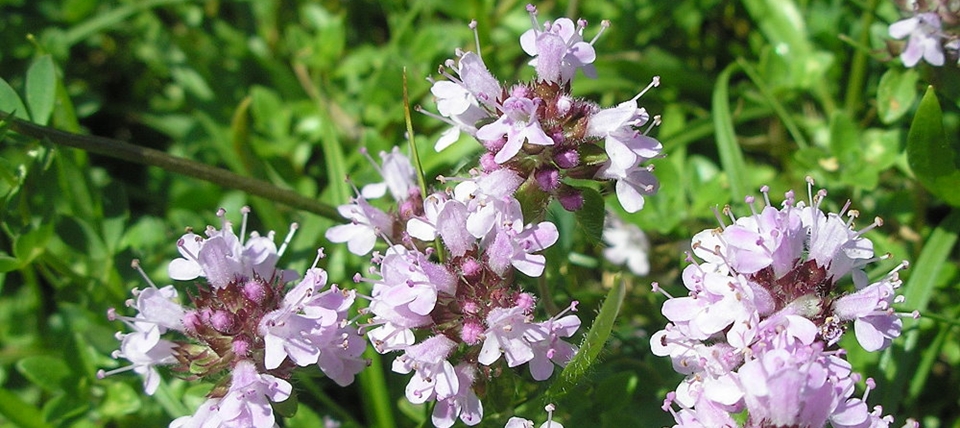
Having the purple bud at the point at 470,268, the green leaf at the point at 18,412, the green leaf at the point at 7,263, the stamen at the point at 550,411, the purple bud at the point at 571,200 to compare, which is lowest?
the green leaf at the point at 18,412

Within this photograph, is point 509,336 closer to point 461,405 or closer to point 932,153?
point 461,405

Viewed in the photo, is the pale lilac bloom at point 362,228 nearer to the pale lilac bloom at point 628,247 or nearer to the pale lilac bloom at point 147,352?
the pale lilac bloom at point 147,352

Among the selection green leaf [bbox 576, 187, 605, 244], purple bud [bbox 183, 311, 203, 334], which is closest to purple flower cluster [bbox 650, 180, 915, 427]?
green leaf [bbox 576, 187, 605, 244]

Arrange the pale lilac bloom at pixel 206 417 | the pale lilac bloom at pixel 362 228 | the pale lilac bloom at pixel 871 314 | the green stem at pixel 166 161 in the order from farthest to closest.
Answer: the green stem at pixel 166 161, the pale lilac bloom at pixel 362 228, the pale lilac bloom at pixel 206 417, the pale lilac bloom at pixel 871 314

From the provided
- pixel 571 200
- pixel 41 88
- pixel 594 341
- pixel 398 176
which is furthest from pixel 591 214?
pixel 41 88

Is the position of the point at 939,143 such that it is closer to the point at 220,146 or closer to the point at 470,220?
the point at 470,220

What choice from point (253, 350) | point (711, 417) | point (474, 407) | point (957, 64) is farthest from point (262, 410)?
point (957, 64)

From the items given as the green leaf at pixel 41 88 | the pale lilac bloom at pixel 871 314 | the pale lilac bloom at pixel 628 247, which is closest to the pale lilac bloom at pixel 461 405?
the pale lilac bloom at pixel 871 314
